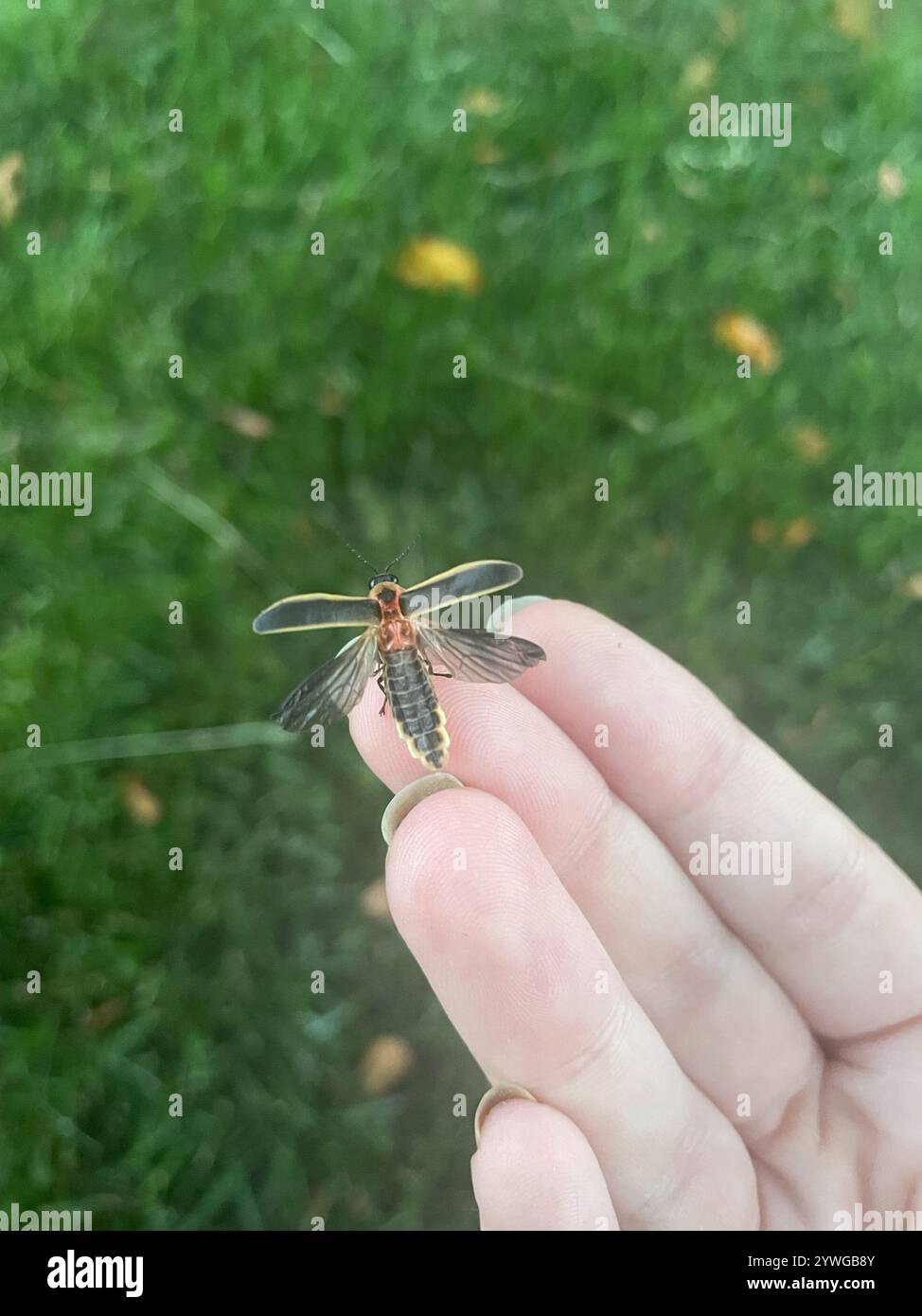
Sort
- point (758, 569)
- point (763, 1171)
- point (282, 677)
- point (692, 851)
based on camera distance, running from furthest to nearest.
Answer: point (758, 569), point (282, 677), point (692, 851), point (763, 1171)

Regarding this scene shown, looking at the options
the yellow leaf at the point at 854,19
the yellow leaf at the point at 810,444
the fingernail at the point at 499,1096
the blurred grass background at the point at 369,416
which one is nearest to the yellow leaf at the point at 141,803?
the blurred grass background at the point at 369,416

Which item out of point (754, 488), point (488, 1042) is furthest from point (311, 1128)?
point (754, 488)

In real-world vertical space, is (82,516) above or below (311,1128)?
above

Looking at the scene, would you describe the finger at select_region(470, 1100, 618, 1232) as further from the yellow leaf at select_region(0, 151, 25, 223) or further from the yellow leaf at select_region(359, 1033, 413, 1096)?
the yellow leaf at select_region(0, 151, 25, 223)

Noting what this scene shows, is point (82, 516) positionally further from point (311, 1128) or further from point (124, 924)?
point (311, 1128)

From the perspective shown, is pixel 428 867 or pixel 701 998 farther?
pixel 701 998

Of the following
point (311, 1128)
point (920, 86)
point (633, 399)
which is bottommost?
point (311, 1128)

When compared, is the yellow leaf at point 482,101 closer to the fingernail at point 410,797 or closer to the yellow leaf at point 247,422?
the yellow leaf at point 247,422
